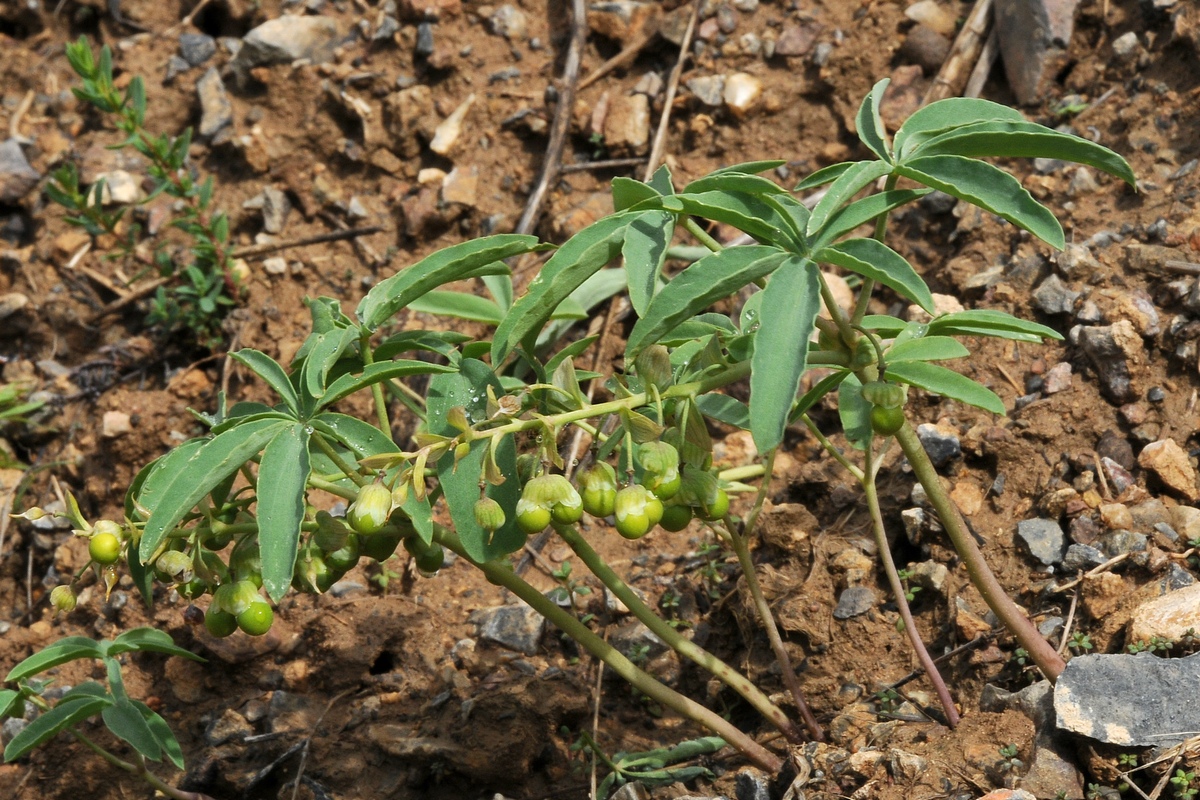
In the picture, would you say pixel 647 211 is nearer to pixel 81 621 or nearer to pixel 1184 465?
pixel 1184 465

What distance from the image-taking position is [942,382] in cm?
200

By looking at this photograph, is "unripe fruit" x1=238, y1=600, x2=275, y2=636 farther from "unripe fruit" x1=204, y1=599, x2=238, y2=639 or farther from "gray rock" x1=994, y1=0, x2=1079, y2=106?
"gray rock" x1=994, y1=0, x2=1079, y2=106

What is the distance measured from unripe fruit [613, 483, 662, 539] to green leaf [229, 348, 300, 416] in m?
0.59

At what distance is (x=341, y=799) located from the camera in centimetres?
264

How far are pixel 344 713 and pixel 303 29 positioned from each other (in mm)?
3009

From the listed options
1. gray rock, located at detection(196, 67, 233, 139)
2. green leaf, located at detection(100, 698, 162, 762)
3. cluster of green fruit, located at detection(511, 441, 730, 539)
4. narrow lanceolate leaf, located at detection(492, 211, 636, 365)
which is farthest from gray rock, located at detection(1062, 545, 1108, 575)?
gray rock, located at detection(196, 67, 233, 139)

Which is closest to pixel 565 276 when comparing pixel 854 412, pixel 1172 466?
pixel 854 412

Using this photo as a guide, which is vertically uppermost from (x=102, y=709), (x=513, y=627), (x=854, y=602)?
(x=854, y=602)

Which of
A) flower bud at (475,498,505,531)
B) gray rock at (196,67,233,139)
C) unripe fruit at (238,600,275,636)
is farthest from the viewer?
gray rock at (196,67,233,139)

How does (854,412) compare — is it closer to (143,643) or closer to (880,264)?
(880,264)

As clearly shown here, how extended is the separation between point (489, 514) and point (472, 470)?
127 millimetres

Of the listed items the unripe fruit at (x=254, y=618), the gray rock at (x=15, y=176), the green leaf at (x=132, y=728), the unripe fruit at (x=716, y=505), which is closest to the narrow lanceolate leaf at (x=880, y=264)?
the unripe fruit at (x=716, y=505)

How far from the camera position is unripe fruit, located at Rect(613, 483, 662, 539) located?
1771mm

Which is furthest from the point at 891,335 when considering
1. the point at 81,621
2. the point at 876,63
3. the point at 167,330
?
the point at 167,330
